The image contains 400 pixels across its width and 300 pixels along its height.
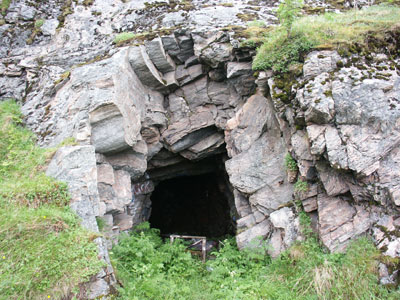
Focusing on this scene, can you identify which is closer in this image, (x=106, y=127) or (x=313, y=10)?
(x=106, y=127)

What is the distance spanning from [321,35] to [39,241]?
872 centimetres

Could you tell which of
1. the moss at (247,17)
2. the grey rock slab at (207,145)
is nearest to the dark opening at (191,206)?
the grey rock slab at (207,145)

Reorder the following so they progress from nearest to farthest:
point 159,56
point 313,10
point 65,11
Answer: point 159,56, point 313,10, point 65,11

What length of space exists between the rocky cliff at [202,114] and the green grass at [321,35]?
0.36m

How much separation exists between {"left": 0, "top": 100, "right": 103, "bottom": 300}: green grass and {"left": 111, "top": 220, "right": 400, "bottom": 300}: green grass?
117 cm

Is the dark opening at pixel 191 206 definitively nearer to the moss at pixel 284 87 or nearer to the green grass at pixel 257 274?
the green grass at pixel 257 274

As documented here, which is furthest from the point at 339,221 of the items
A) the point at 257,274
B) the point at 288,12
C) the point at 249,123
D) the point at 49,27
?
the point at 49,27

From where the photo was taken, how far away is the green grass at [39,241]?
546 centimetres

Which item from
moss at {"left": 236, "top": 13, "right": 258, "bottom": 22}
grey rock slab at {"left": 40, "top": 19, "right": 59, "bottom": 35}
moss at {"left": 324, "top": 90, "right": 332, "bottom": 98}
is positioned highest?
moss at {"left": 236, "top": 13, "right": 258, "bottom": 22}

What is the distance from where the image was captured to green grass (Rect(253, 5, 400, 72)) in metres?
7.88

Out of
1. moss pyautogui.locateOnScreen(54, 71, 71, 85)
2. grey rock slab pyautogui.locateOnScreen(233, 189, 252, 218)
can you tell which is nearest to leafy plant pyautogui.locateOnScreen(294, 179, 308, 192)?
grey rock slab pyautogui.locateOnScreen(233, 189, 252, 218)

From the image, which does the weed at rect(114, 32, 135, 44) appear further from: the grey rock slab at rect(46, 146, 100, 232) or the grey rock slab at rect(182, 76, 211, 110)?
the grey rock slab at rect(46, 146, 100, 232)

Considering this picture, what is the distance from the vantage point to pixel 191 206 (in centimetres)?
1653

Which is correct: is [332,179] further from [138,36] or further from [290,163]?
[138,36]
